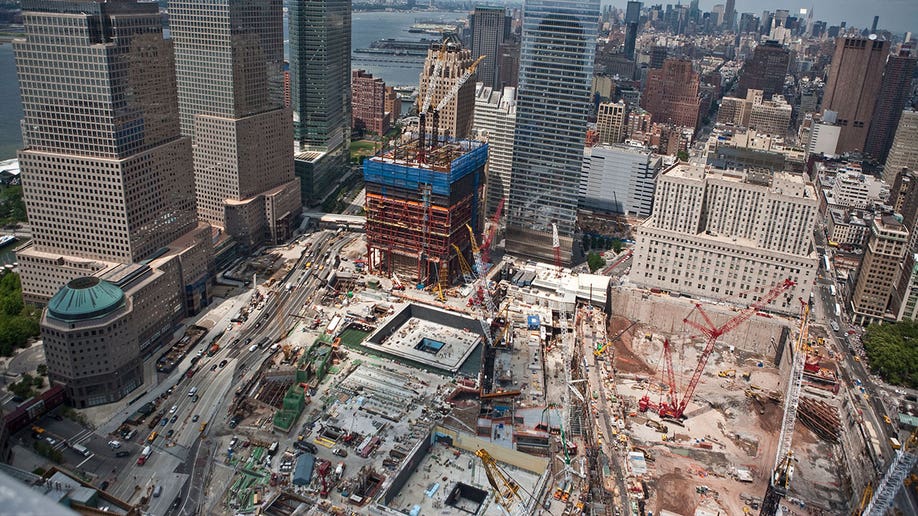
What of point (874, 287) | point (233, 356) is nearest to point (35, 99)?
point (233, 356)

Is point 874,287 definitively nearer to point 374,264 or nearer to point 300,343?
point 374,264

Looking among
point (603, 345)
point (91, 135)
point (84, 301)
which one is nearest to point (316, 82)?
point (91, 135)

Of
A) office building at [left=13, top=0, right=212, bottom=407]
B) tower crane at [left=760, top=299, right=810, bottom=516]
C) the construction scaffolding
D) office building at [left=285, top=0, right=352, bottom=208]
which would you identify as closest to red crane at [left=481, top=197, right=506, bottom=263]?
the construction scaffolding

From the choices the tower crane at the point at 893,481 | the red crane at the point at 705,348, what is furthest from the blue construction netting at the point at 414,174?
the tower crane at the point at 893,481

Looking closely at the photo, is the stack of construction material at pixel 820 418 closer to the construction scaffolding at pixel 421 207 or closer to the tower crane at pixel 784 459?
the tower crane at pixel 784 459

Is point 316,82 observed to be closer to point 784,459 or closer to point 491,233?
point 491,233

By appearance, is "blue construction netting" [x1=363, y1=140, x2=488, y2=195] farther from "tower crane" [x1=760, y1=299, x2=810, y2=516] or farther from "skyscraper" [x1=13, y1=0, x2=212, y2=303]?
"tower crane" [x1=760, y1=299, x2=810, y2=516]
